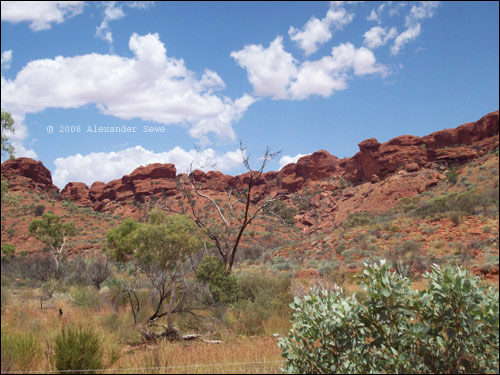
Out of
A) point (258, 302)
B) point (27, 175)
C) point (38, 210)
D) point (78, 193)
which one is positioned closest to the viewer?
point (258, 302)

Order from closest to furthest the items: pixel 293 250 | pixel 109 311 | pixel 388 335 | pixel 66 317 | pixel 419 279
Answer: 1. pixel 388 335
2. pixel 66 317
3. pixel 109 311
4. pixel 419 279
5. pixel 293 250

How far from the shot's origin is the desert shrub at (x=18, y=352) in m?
5.20

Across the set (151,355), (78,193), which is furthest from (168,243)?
(78,193)

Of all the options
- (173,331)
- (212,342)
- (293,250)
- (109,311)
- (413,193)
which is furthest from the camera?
(413,193)

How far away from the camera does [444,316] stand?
3.69 meters

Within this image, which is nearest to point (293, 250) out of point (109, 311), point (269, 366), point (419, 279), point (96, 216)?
point (419, 279)

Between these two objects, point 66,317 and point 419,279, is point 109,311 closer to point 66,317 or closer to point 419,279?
point 66,317

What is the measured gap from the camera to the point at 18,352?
5.57 meters

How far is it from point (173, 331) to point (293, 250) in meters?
19.1

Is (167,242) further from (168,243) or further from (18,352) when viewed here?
(18,352)

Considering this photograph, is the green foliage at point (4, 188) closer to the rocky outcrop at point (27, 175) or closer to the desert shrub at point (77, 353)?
the desert shrub at point (77, 353)

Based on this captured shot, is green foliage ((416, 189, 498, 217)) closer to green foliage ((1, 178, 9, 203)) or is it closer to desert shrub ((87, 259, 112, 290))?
desert shrub ((87, 259, 112, 290))

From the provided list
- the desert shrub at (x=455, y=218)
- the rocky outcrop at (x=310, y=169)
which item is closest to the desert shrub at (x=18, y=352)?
the desert shrub at (x=455, y=218)

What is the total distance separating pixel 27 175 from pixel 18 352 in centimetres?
7218
